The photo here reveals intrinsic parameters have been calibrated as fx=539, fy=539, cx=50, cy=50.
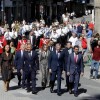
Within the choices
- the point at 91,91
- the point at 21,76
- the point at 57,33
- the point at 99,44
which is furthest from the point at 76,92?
the point at 57,33

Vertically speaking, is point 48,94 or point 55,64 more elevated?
point 55,64

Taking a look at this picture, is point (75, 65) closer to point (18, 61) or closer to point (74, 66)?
point (74, 66)

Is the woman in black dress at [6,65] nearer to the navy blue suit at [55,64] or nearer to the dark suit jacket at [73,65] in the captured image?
the navy blue suit at [55,64]

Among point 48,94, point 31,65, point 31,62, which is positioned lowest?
point 48,94

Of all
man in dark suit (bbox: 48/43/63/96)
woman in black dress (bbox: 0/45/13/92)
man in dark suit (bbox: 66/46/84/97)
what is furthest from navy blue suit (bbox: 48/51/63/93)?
woman in black dress (bbox: 0/45/13/92)

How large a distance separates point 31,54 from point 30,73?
67 centimetres

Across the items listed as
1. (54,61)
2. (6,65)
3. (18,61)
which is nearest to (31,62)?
(54,61)

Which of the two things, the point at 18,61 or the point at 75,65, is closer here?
the point at 75,65

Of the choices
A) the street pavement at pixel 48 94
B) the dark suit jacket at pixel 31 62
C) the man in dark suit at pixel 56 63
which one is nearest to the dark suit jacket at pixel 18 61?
the dark suit jacket at pixel 31 62

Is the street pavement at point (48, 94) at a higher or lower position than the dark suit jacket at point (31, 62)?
lower

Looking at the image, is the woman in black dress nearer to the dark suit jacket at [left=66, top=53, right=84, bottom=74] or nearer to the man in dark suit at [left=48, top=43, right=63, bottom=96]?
the man in dark suit at [left=48, top=43, right=63, bottom=96]

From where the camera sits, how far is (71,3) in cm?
8425

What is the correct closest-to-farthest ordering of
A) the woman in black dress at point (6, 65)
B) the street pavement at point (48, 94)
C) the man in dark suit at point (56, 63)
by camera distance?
the street pavement at point (48, 94) → the man in dark suit at point (56, 63) → the woman in black dress at point (6, 65)

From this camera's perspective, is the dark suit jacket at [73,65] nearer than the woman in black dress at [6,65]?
Yes
